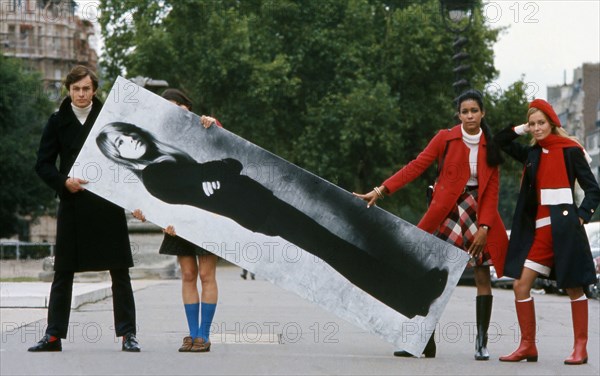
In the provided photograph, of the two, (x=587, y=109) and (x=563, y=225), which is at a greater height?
(x=587, y=109)

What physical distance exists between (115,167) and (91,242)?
0.53 meters

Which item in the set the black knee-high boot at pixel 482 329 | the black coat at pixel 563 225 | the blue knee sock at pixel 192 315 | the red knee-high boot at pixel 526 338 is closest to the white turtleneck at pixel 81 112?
the blue knee sock at pixel 192 315

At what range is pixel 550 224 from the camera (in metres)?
8.29

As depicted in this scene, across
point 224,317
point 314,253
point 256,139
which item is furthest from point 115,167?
point 256,139

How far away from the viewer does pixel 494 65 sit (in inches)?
2023

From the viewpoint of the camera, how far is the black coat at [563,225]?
8234 mm

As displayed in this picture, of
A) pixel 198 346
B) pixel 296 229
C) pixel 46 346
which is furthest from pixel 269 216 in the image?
pixel 46 346

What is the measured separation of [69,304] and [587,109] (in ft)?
398

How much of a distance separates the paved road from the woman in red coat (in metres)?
0.55

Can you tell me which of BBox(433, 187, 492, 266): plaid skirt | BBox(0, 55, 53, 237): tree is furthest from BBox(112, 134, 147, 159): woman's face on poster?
BBox(0, 55, 53, 237): tree

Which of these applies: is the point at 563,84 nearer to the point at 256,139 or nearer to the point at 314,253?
the point at 256,139

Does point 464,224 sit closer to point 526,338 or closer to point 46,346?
point 526,338

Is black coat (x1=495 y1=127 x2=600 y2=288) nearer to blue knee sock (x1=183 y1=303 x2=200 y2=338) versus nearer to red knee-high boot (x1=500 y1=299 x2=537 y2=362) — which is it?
red knee-high boot (x1=500 y1=299 x2=537 y2=362)

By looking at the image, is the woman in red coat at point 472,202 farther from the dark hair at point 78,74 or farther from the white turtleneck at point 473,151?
the dark hair at point 78,74
